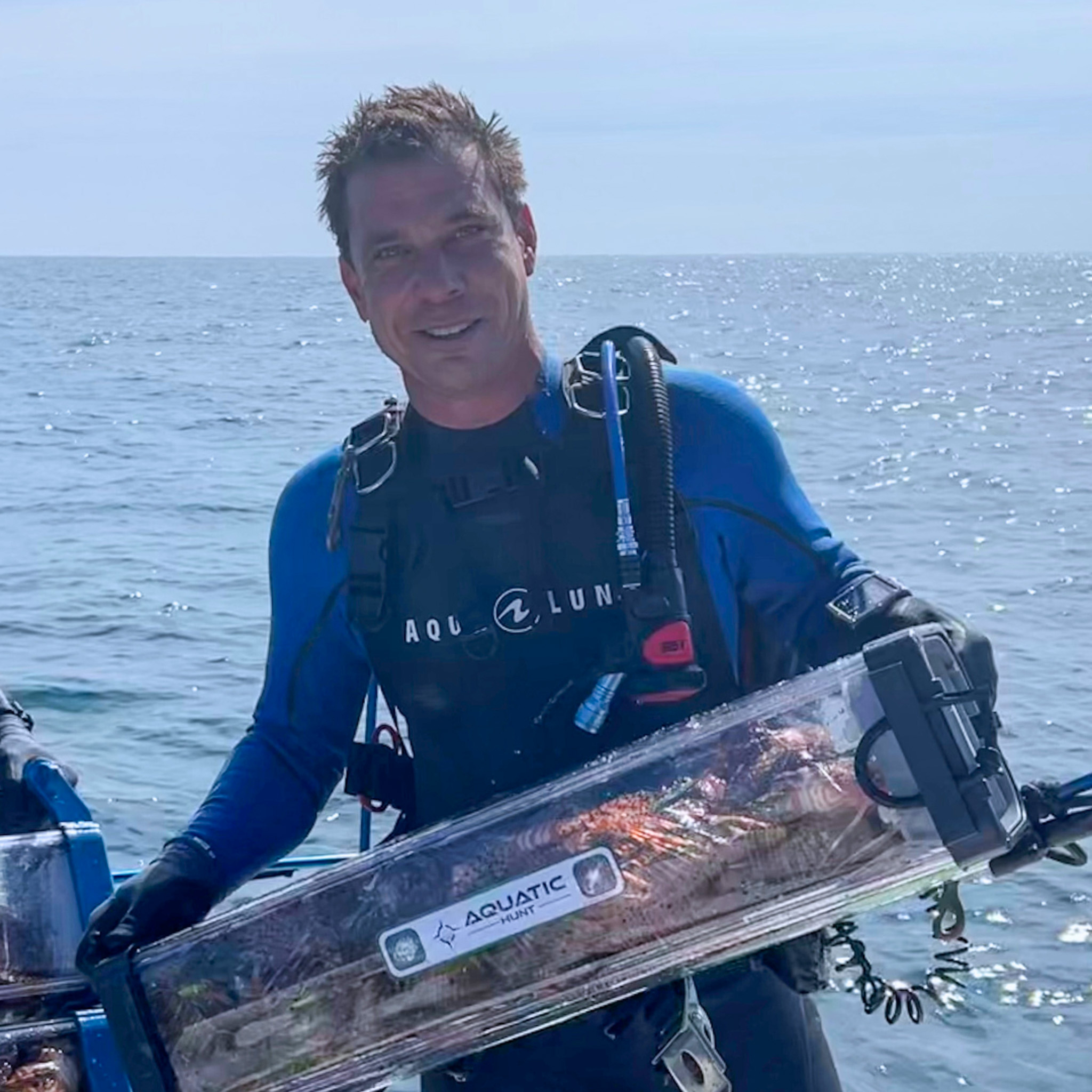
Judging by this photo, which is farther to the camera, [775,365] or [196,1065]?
[775,365]

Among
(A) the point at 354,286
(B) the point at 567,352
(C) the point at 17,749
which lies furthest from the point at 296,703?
(B) the point at 567,352

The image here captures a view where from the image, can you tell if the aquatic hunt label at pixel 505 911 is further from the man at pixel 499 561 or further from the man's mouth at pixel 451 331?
the man's mouth at pixel 451 331

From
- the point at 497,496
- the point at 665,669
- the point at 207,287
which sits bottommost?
the point at 207,287

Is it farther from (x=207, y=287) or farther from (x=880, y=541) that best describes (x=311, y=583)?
(x=207, y=287)

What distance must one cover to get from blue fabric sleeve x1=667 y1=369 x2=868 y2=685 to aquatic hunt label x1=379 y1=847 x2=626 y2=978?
1.76 ft

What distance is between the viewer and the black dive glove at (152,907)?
310 centimetres

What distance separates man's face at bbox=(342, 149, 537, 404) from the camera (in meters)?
3.19

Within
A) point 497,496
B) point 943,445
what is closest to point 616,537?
point 497,496

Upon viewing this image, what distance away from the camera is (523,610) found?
3266 millimetres

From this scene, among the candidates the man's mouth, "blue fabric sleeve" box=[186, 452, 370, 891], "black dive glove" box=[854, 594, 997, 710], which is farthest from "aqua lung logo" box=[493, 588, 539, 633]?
"black dive glove" box=[854, 594, 997, 710]

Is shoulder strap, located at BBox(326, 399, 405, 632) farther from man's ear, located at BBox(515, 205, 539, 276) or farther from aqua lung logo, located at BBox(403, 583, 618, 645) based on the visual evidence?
man's ear, located at BBox(515, 205, 539, 276)

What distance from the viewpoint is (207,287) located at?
368 feet

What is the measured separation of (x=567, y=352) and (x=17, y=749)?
3319 centimetres

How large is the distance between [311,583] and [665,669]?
0.72 m
